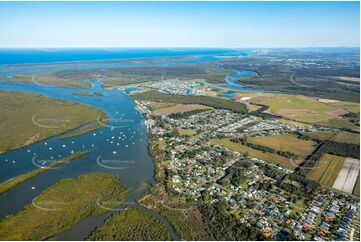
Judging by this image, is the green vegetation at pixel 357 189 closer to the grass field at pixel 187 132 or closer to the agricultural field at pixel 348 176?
the agricultural field at pixel 348 176

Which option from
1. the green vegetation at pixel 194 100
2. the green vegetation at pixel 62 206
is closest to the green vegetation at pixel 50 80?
the green vegetation at pixel 194 100

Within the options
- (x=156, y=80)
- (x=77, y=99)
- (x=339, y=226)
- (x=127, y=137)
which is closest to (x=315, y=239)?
(x=339, y=226)

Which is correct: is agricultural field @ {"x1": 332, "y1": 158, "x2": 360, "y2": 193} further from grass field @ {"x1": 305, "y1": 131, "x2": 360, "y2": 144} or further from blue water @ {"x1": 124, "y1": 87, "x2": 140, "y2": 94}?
blue water @ {"x1": 124, "y1": 87, "x2": 140, "y2": 94}

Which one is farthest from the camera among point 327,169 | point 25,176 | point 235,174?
point 327,169

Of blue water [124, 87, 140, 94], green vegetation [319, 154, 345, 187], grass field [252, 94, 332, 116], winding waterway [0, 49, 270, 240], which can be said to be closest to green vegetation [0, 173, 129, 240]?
winding waterway [0, 49, 270, 240]

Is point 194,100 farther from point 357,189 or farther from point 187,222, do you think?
point 187,222

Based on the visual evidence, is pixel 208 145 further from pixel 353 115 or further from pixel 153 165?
pixel 353 115

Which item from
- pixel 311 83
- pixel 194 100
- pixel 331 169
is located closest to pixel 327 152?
pixel 331 169
